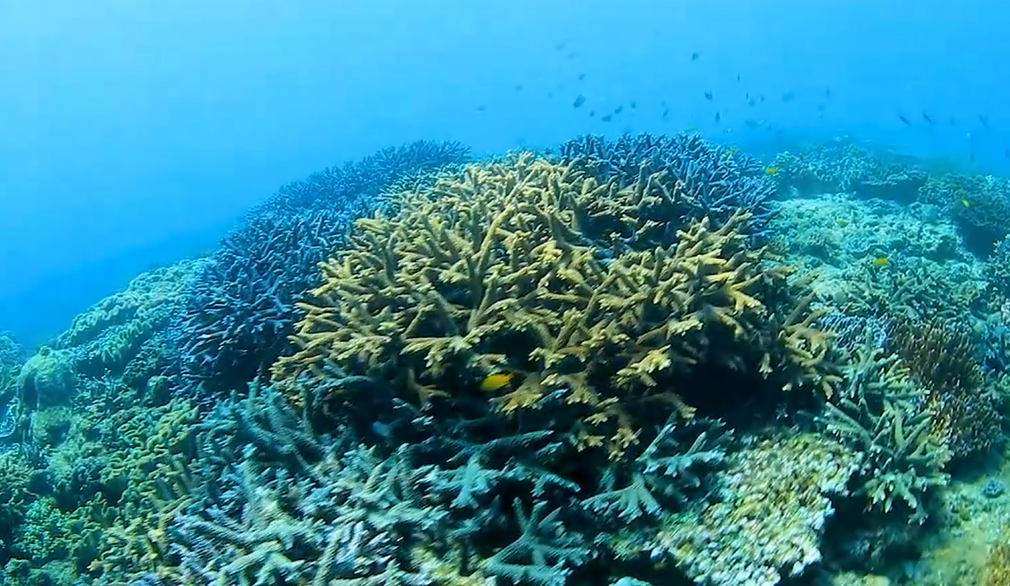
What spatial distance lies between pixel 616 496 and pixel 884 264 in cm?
627

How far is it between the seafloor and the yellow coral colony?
0.8 inches

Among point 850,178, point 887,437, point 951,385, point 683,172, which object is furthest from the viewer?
point 850,178

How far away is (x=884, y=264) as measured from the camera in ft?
27.1

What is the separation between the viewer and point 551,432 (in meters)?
3.86

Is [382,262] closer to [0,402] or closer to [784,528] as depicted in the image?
[784,528]

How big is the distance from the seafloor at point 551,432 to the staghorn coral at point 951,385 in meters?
0.02

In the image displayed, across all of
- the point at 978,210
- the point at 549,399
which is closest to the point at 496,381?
the point at 549,399

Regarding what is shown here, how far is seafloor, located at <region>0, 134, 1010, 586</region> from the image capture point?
3.57 meters

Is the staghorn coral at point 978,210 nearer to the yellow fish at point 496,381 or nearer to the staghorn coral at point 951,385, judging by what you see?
the staghorn coral at point 951,385

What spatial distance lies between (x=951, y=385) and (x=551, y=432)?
373cm

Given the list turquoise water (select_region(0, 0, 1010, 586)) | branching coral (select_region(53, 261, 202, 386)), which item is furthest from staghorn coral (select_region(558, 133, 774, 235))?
branching coral (select_region(53, 261, 202, 386))

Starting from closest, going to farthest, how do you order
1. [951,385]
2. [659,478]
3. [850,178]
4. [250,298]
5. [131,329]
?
[659,478], [951,385], [250,298], [131,329], [850,178]

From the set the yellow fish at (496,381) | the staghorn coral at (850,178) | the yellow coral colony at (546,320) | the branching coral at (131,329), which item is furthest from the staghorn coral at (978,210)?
the branching coral at (131,329)

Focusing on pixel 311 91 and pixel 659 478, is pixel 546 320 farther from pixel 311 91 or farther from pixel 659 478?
pixel 311 91
